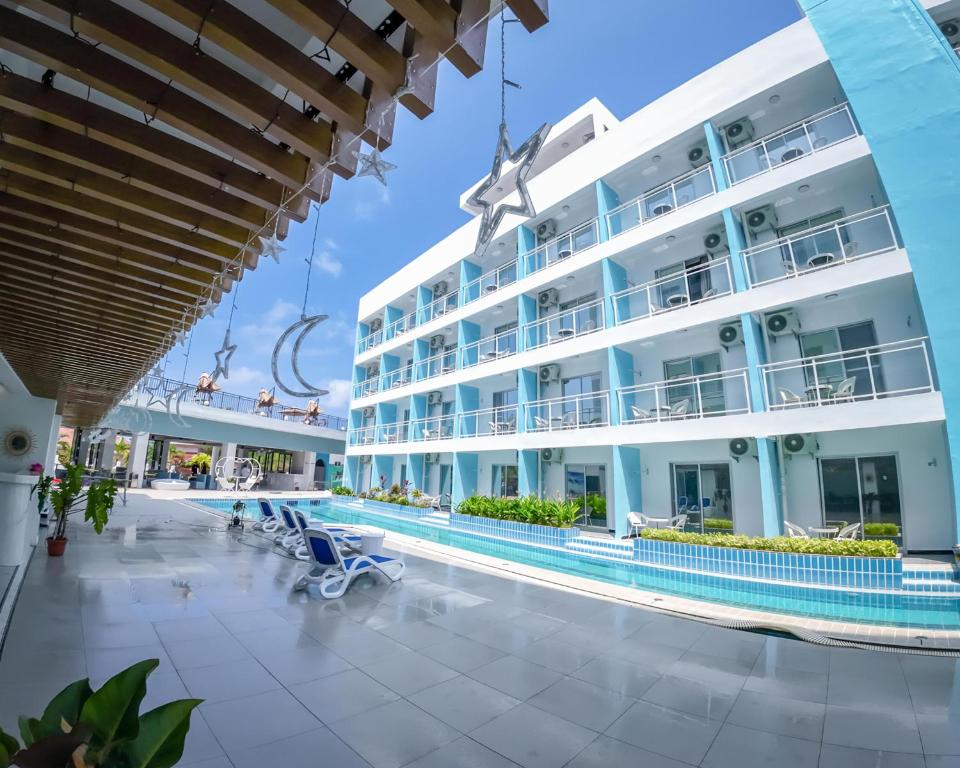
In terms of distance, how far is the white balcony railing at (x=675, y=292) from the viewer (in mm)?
11266

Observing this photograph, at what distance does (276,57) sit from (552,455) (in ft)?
44.1

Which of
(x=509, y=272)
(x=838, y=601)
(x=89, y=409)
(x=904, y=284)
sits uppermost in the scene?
(x=509, y=272)

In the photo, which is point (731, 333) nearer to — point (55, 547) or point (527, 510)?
point (527, 510)

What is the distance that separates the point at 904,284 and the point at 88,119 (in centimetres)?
1178

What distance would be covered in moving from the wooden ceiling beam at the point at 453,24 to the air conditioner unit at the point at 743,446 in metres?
9.97

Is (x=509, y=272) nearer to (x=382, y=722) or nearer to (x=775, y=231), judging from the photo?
(x=775, y=231)

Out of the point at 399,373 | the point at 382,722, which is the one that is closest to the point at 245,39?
the point at 382,722

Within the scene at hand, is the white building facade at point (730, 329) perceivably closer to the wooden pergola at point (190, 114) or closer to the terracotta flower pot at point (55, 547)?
the wooden pergola at point (190, 114)

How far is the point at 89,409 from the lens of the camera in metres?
15.3

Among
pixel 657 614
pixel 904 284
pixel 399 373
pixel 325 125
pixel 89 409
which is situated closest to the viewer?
pixel 325 125

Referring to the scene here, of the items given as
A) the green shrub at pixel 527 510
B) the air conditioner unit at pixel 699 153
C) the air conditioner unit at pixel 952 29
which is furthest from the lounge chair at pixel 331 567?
the air conditioner unit at pixel 952 29

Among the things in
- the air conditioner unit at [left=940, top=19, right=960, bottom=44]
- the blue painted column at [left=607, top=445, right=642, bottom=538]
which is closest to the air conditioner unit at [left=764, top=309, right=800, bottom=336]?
the blue painted column at [left=607, top=445, right=642, bottom=538]

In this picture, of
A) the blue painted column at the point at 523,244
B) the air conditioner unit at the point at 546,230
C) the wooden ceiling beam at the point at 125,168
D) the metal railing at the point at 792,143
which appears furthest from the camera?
the air conditioner unit at the point at 546,230

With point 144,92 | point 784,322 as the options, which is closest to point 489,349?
point 784,322
